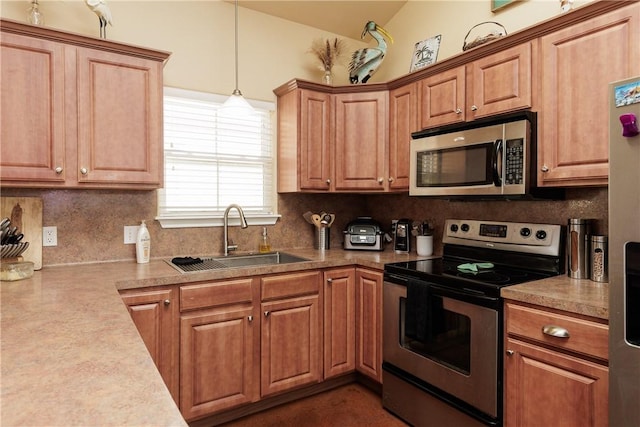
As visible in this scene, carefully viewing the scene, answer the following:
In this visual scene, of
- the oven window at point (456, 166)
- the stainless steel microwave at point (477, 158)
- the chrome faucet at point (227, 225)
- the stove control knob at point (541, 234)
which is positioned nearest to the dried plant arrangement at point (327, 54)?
the stainless steel microwave at point (477, 158)

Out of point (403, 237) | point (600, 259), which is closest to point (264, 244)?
point (403, 237)

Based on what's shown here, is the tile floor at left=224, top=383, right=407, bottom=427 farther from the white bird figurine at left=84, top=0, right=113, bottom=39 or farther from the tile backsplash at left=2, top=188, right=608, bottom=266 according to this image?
the white bird figurine at left=84, top=0, right=113, bottom=39

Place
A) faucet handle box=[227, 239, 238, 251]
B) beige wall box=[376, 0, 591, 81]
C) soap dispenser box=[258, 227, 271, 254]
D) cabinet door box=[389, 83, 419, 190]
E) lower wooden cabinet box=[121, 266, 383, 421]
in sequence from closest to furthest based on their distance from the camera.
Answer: lower wooden cabinet box=[121, 266, 383, 421] → beige wall box=[376, 0, 591, 81] → cabinet door box=[389, 83, 419, 190] → faucet handle box=[227, 239, 238, 251] → soap dispenser box=[258, 227, 271, 254]

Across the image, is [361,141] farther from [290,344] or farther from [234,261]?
[290,344]

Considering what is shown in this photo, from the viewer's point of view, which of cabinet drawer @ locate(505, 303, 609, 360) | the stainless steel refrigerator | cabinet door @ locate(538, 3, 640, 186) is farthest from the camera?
cabinet door @ locate(538, 3, 640, 186)

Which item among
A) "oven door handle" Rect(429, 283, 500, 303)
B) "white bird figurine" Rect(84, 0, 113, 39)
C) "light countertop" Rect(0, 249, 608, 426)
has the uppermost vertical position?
"white bird figurine" Rect(84, 0, 113, 39)

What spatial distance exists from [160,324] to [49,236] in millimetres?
924

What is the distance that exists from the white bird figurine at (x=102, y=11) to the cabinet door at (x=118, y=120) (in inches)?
10.1

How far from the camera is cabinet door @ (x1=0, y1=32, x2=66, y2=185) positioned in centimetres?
192

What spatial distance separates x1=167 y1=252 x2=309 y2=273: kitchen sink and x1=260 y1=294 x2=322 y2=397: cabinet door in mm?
315

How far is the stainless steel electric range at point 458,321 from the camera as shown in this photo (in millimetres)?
1854

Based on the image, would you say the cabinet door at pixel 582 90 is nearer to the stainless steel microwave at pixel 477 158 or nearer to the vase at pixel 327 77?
the stainless steel microwave at pixel 477 158

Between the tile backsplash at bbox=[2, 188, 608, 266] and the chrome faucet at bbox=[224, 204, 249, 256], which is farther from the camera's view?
the chrome faucet at bbox=[224, 204, 249, 256]

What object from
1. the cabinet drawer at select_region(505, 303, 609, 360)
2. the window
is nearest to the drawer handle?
the cabinet drawer at select_region(505, 303, 609, 360)
